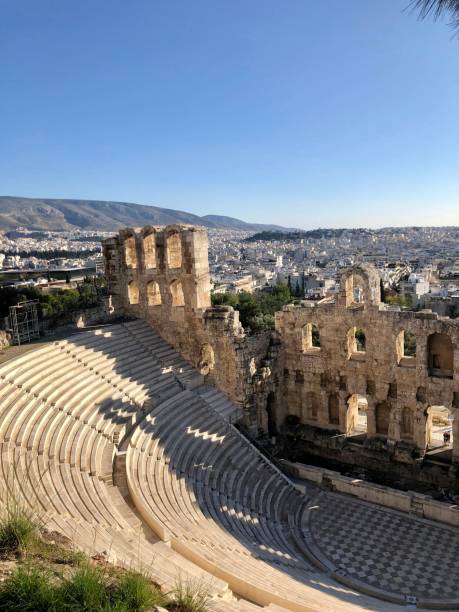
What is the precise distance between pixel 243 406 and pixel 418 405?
7163 mm

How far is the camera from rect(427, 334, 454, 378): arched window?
19.9m

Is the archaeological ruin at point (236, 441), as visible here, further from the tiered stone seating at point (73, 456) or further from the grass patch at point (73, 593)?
the grass patch at point (73, 593)

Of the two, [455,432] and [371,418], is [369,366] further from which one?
[455,432]

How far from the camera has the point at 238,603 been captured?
30.7ft

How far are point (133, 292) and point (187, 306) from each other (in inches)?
145

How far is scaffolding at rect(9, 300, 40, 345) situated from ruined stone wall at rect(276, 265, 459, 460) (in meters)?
11.0

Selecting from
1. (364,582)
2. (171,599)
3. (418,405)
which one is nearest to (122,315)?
(418,405)

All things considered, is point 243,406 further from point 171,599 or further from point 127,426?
point 171,599

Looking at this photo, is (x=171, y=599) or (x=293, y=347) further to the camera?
(x=293, y=347)

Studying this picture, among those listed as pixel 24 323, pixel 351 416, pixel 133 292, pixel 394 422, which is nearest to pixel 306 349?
pixel 351 416

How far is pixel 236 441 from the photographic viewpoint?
1955cm

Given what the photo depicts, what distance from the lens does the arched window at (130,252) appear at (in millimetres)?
25094

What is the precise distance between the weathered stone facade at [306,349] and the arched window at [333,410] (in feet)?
0.15

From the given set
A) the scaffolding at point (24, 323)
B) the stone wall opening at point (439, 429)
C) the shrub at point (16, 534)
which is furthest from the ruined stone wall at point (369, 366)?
the shrub at point (16, 534)
